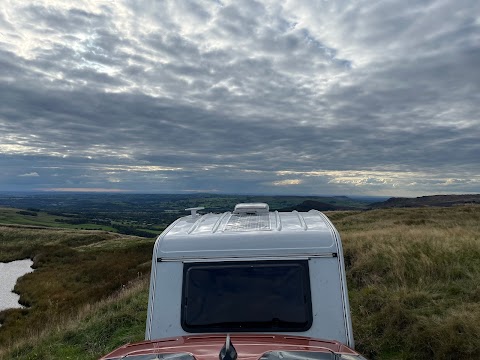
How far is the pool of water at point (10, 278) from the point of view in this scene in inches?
803

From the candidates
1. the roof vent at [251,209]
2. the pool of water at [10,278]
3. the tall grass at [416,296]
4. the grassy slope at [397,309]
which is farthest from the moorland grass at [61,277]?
the tall grass at [416,296]

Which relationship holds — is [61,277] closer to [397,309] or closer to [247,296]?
[397,309]

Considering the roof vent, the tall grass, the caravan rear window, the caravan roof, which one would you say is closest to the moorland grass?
the roof vent

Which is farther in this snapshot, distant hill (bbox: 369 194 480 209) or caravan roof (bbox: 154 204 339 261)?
distant hill (bbox: 369 194 480 209)

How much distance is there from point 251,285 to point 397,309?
4.60 meters

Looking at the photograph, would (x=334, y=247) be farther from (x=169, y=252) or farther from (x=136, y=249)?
(x=136, y=249)

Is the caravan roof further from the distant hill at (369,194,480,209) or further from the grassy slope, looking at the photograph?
the distant hill at (369,194,480,209)

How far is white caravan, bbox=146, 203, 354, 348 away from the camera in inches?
198

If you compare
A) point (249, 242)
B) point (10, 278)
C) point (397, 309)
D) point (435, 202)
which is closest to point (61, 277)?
point (10, 278)

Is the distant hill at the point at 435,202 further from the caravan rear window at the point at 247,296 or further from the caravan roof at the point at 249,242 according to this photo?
the caravan rear window at the point at 247,296

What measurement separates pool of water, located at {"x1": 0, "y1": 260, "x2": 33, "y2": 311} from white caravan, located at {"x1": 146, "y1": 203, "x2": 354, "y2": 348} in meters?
17.9

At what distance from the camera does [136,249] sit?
109ft

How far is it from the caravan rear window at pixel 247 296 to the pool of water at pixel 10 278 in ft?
59.6

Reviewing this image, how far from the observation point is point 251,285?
527cm
